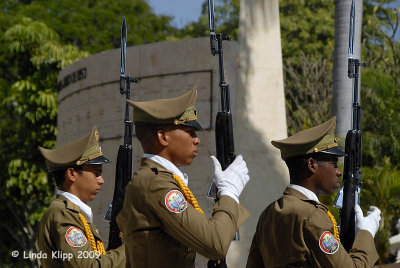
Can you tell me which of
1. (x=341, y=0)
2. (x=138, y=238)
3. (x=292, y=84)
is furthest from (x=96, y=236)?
(x=292, y=84)

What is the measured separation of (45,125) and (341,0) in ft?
24.7

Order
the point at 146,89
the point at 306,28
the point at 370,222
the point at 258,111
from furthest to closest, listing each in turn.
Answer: the point at 306,28
the point at 146,89
the point at 258,111
the point at 370,222

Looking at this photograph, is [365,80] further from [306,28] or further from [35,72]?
[306,28]

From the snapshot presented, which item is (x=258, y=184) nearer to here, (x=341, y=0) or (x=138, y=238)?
(x=341, y=0)

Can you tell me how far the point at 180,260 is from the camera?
3.52 meters

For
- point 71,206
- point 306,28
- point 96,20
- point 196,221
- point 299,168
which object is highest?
point 96,20

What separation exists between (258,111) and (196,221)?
22.1ft

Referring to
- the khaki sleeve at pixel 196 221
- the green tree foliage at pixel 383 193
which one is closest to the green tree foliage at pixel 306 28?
the green tree foliage at pixel 383 193

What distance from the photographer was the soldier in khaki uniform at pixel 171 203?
3.42 m

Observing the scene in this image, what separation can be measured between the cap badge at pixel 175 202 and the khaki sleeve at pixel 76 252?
875 mm

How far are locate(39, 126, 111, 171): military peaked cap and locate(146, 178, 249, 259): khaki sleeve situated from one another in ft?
3.58

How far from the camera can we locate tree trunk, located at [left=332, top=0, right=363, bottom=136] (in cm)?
968

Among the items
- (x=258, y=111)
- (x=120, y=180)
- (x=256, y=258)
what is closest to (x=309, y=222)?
(x=256, y=258)

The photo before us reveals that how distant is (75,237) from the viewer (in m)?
4.25
